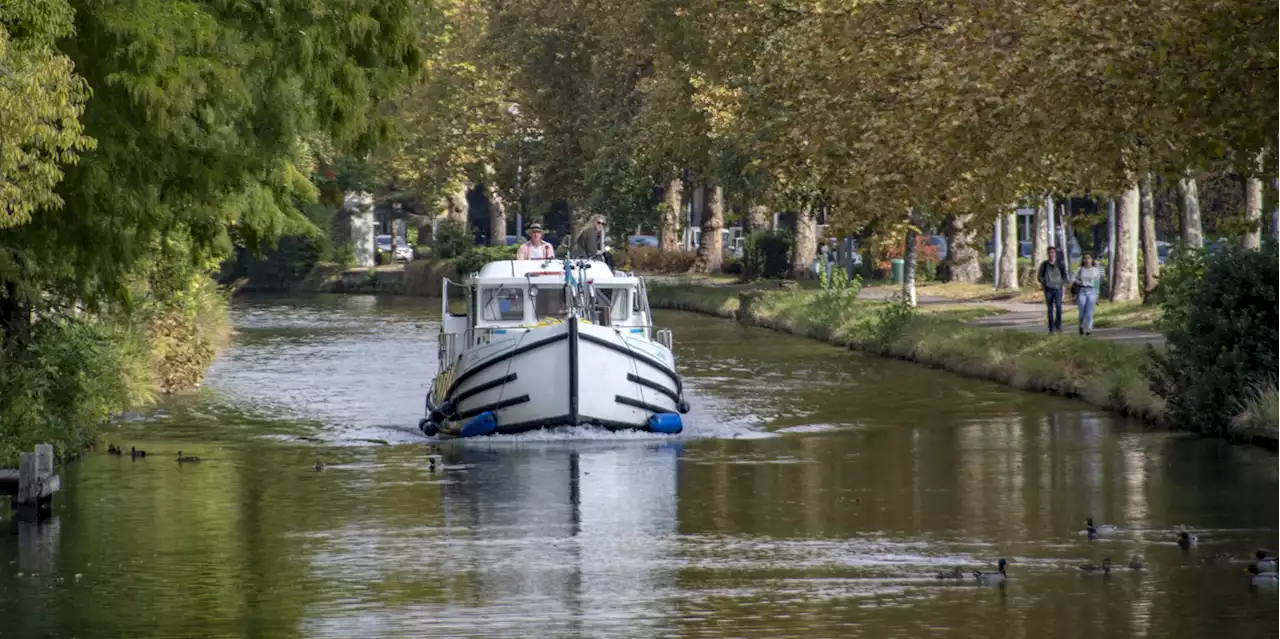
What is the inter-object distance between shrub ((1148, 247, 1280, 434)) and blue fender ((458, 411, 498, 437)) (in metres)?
8.80

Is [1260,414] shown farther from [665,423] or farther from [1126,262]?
[1126,262]

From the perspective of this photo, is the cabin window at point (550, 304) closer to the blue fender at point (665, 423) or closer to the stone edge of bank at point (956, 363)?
the blue fender at point (665, 423)

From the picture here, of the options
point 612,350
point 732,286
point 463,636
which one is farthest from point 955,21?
point 732,286

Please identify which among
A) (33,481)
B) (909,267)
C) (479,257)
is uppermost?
(479,257)

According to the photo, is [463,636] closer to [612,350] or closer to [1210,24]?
[1210,24]

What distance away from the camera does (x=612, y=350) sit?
2836 centimetres

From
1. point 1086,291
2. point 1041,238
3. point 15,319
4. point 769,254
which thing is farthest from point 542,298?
point 769,254

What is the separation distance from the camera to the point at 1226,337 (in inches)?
1047

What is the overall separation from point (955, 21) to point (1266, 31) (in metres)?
9.38

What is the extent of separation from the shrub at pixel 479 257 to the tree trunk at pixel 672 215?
225 inches

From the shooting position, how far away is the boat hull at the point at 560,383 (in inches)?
1107

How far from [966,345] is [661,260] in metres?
43.9

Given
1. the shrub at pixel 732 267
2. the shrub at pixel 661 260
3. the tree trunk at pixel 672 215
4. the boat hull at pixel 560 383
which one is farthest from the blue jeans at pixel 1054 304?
the shrub at pixel 661 260

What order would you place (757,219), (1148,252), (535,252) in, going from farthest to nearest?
(757,219) < (1148,252) < (535,252)
